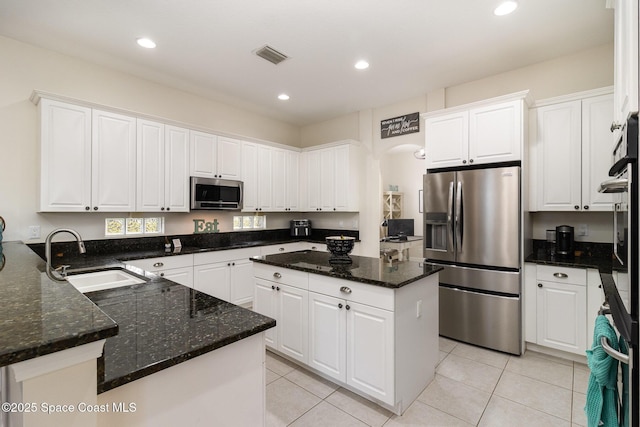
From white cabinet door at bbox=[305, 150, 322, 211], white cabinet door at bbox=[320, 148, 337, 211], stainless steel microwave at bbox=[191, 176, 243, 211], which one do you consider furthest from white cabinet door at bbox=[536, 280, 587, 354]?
stainless steel microwave at bbox=[191, 176, 243, 211]

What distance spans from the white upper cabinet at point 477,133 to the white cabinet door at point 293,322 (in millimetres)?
2211

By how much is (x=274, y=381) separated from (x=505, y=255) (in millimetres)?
2430

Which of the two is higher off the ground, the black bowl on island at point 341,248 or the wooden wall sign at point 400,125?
the wooden wall sign at point 400,125

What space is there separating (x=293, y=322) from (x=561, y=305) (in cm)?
246

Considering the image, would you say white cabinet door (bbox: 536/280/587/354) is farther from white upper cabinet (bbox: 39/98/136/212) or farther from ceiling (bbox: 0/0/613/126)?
white upper cabinet (bbox: 39/98/136/212)

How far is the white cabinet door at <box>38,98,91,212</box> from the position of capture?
287cm

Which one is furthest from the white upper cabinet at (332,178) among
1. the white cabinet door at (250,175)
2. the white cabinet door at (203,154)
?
the white cabinet door at (203,154)

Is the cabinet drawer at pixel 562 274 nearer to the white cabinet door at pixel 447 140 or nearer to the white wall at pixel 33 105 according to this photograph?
the white cabinet door at pixel 447 140

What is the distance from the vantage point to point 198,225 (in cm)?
430

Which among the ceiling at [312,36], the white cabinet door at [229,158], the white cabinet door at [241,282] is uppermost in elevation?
the ceiling at [312,36]

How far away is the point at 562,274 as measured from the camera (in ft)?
9.11

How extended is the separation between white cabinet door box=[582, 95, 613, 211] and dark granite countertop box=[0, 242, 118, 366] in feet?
12.3

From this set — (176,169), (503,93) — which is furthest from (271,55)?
(503,93)

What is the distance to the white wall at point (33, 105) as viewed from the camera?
2893 mm
